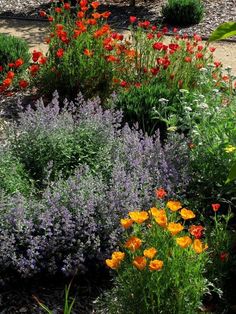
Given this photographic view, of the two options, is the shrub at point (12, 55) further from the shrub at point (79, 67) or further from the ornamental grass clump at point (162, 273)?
the ornamental grass clump at point (162, 273)

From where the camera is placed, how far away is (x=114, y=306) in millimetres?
3254

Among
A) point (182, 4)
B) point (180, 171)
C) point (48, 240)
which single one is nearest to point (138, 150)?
point (180, 171)

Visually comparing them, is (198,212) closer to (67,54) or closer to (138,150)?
(138,150)

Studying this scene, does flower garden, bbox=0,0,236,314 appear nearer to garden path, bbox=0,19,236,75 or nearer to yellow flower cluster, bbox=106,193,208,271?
yellow flower cluster, bbox=106,193,208,271

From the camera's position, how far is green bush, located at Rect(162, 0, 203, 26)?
10281mm

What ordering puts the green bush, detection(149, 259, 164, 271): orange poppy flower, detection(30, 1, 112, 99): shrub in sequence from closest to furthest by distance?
detection(149, 259, 164, 271): orange poppy flower, detection(30, 1, 112, 99): shrub, the green bush

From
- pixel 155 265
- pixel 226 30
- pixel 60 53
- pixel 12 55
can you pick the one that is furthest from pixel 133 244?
pixel 12 55

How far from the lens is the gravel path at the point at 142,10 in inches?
417

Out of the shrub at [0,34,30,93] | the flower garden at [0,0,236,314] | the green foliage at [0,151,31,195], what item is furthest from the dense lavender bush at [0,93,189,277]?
the shrub at [0,34,30,93]

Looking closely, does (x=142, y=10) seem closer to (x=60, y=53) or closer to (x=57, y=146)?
(x=60, y=53)

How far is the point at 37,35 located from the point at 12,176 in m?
6.17

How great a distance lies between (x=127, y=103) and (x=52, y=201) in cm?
203

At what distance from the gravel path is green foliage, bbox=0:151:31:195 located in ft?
21.0

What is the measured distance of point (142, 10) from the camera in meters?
11.5
